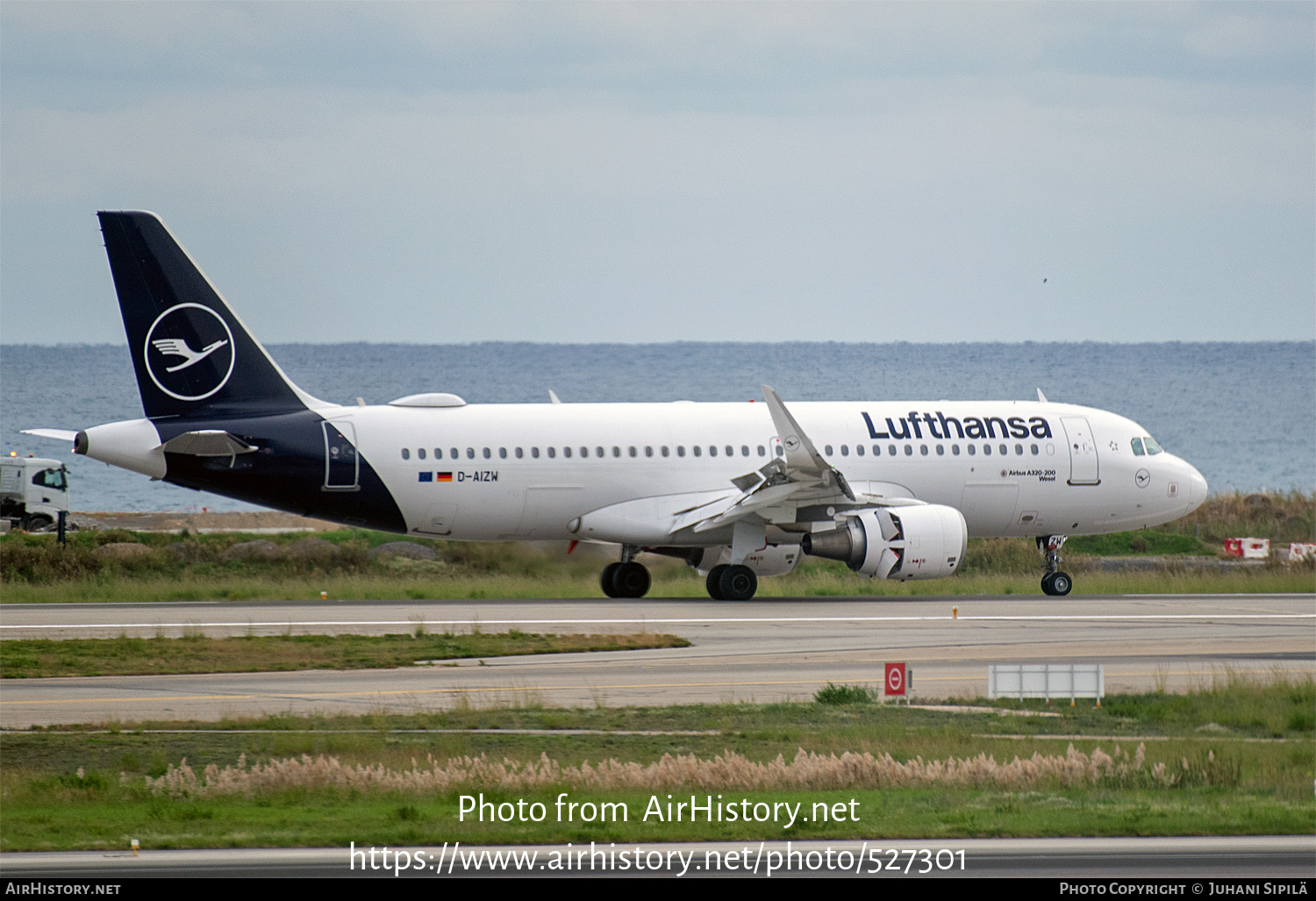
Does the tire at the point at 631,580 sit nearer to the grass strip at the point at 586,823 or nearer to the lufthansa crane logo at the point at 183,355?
the lufthansa crane logo at the point at 183,355

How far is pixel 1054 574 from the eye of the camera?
37.8m

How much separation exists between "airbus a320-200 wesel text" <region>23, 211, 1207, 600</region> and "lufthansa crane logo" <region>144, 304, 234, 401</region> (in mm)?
40

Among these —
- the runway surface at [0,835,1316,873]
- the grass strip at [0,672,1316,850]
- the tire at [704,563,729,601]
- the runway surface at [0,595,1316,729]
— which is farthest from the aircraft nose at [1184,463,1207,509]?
the runway surface at [0,835,1316,873]

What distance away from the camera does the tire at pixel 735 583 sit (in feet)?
116

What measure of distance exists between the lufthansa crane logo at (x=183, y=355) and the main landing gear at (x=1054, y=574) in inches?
732

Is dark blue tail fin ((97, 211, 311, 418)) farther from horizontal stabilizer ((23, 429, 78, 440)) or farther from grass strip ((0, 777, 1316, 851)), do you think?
grass strip ((0, 777, 1316, 851))

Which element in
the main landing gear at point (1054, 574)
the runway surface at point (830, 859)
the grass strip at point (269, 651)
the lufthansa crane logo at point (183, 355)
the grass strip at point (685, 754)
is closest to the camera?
the runway surface at point (830, 859)

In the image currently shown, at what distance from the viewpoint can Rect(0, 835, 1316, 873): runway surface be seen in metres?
12.0

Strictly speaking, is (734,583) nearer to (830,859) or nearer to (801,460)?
(801,460)

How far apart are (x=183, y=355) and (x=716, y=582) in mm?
11964

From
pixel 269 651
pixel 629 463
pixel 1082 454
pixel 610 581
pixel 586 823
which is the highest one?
pixel 1082 454

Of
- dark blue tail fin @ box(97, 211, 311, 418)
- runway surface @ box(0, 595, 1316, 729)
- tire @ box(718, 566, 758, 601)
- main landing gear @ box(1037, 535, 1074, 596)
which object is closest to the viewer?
runway surface @ box(0, 595, 1316, 729)

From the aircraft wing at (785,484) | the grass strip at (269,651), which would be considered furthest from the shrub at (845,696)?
the aircraft wing at (785,484)

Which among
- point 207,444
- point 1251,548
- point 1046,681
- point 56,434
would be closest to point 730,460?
point 207,444
